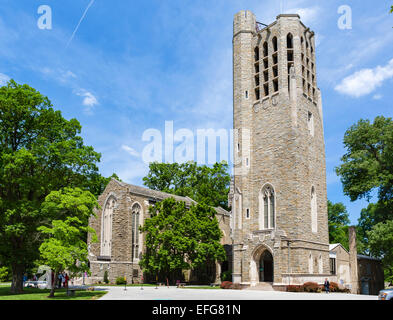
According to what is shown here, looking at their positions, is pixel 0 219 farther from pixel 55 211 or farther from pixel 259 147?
pixel 259 147

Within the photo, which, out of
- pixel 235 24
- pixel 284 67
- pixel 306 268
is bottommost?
pixel 306 268

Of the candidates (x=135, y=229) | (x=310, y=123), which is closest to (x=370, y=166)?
(x=310, y=123)

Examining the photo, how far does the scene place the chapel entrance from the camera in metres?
34.9

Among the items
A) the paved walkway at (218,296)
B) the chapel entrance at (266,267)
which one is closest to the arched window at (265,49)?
the chapel entrance at (266,267)

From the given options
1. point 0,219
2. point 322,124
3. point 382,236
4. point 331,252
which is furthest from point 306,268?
point 0,219

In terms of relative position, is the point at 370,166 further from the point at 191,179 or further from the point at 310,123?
the point at 191,179

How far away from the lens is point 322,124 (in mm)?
40000

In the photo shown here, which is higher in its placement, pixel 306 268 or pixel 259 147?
pixel 259 147

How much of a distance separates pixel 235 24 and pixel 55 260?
30.7m

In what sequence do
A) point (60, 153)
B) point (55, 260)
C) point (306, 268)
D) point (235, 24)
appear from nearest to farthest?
1. point (55, 260)
2. point (60, 153)
3. point (306, 268)
4. point (235, 24)

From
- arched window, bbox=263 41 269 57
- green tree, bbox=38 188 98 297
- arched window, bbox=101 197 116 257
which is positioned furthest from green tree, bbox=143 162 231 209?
green tree, bbox=38 188 98 297

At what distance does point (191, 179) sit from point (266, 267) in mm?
29201

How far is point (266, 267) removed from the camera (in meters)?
36.8

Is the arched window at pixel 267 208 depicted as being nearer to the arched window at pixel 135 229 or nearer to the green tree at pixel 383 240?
the green tree at pixel 383 240
